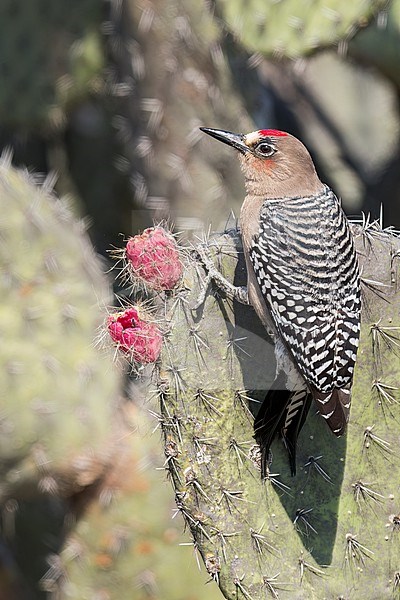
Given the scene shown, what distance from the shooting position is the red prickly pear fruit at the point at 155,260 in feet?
6.32

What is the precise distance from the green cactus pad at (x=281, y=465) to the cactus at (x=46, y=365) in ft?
2.35

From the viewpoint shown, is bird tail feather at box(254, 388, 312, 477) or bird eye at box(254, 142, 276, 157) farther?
bird eye at box(254, 142, 276, 157)

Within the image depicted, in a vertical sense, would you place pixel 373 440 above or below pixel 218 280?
below

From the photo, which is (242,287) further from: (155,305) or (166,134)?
(166,134)

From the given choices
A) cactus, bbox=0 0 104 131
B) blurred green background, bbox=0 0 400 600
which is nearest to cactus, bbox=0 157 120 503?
blurred green background, bbox=0 0 400 600

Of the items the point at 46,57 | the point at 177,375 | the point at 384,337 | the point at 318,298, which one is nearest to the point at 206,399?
the point at 177,375

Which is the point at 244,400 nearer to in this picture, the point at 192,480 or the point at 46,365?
the point at 192,480

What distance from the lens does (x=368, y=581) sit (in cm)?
212

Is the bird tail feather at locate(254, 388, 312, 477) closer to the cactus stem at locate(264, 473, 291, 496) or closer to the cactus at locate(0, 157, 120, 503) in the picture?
the cactus stem at locate(264, 473, 291, 496)

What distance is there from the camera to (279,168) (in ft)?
7.65

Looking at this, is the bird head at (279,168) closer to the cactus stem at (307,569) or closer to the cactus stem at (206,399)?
the cactus stem at (206,399)

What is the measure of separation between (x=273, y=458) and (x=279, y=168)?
27.2 inches

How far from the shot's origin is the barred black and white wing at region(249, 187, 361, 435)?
6.47 ft

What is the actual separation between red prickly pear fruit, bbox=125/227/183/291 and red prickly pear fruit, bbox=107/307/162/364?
0.07 m
